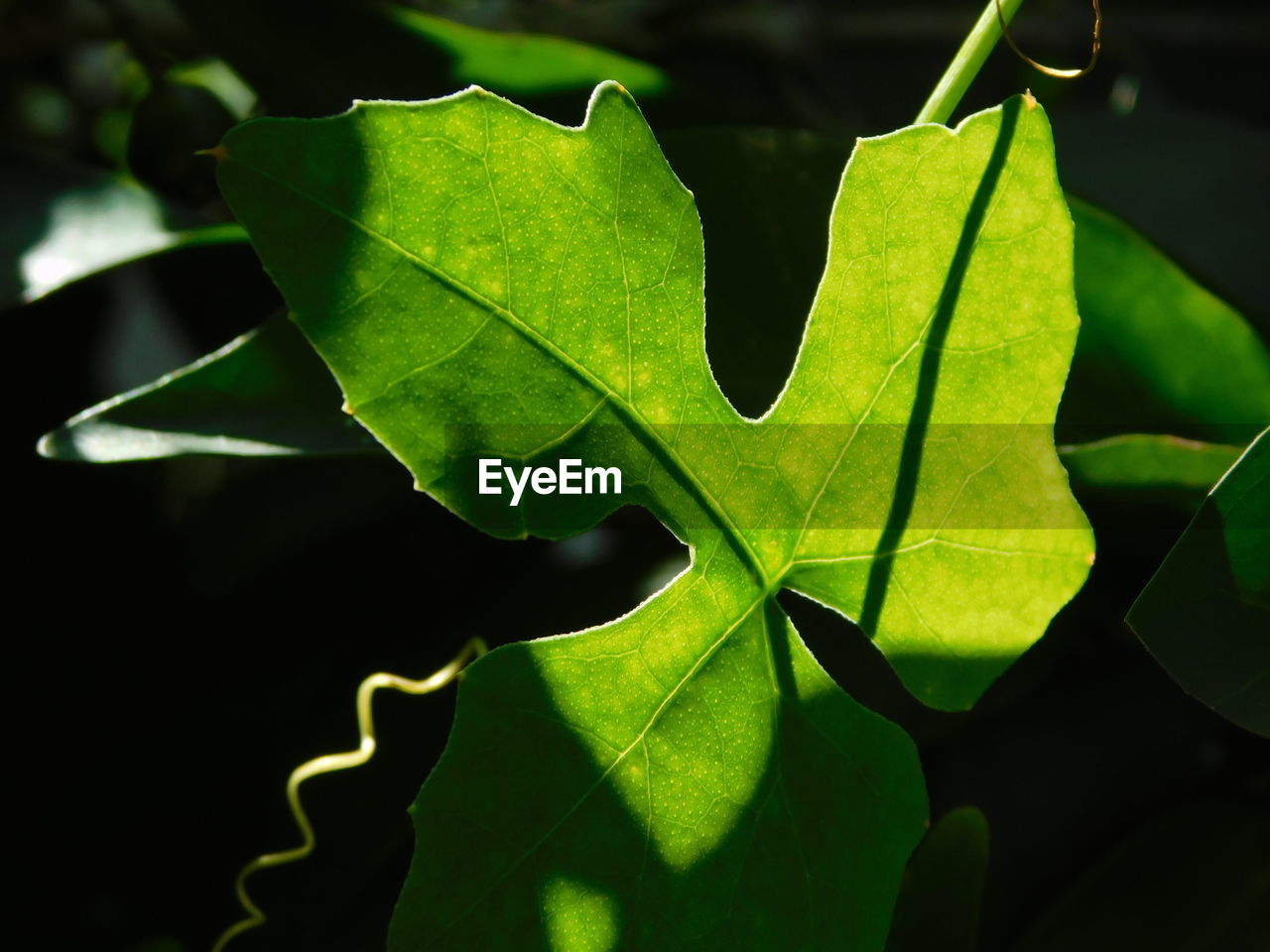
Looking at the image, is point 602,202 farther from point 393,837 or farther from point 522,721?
point 393,837

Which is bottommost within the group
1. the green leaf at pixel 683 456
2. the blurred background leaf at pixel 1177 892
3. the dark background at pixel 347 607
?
the blurred background leaf at pixel 1177 892

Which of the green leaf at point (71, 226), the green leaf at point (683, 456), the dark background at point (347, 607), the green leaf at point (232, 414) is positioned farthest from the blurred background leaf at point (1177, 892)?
the green leaf at point (71, 226)

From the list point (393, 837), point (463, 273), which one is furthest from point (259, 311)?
point (463, 273)

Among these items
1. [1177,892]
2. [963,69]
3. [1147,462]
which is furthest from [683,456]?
[1177,892]

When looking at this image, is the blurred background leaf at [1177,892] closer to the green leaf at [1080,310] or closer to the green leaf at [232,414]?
the green leaf at [1080,310]

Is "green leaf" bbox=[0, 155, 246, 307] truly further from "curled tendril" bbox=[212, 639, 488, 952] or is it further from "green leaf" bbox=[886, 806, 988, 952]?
"green leaf" bbox=[886, 806, 988, 952]

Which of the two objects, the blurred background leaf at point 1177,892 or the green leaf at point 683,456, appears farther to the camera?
the blurred background leaf at point 1177,892

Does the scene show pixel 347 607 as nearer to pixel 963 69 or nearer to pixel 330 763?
pixel 330 763
